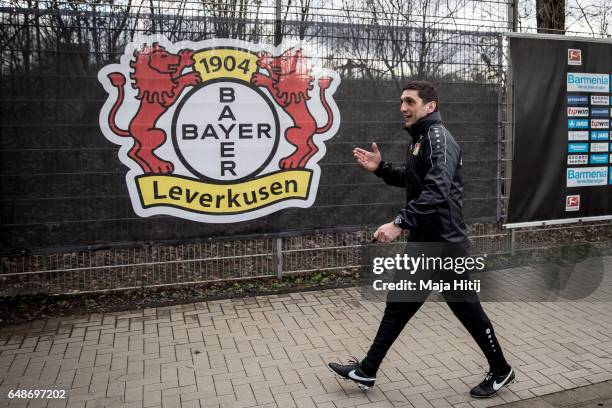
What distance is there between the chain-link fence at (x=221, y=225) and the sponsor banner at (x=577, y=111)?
37.5 inches

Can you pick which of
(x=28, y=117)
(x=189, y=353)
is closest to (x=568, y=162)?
(x=189, y=353)

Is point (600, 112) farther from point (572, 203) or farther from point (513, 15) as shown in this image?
point (513, 15)

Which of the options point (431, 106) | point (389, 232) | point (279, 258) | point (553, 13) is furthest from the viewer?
point (553, 13)

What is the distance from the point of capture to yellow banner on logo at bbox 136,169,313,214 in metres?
5.78


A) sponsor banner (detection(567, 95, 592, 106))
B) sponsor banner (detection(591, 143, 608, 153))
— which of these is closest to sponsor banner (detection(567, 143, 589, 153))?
sponsor banner (detection(591, 143, 608, 153))

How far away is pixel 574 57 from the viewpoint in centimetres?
727

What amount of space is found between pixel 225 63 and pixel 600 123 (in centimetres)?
506

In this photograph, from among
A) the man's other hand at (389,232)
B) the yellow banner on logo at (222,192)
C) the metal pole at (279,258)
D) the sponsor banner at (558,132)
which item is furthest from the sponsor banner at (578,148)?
the man's other hand at (389,232)

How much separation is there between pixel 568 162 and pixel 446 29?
2.44m

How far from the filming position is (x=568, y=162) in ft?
24.1

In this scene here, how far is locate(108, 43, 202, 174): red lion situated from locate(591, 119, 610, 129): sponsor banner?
5214 millimetres

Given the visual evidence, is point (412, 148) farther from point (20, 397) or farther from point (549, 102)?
point (549, 102)

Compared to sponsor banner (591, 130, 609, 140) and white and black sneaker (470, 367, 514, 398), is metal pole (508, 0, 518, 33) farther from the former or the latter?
white and black sneaker (470, 367, 514, 398)

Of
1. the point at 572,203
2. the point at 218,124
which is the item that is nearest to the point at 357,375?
the point at 218,124
